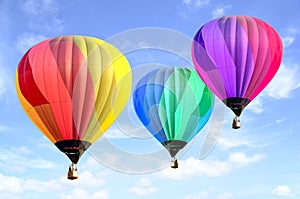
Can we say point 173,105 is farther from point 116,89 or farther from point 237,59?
point 237,59

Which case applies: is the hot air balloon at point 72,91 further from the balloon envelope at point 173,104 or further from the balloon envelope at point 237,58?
the balloon envelope at point 237,58

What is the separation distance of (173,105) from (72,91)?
585 cm

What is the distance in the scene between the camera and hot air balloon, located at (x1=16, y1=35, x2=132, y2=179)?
27.4 m

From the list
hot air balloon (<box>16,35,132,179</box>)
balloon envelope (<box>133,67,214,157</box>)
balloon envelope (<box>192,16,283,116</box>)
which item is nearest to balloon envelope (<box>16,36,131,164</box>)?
hot air balloon (<box>16,35,132,179</box>)

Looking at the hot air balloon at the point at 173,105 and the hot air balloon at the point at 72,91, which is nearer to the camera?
the hot air balloon at the point at 72,91

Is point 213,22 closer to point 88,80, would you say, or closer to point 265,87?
point 265,87

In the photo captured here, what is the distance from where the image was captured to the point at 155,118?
1236 inches

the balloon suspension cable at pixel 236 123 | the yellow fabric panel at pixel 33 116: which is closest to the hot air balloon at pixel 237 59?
the balloon suspension cable at pixel 236 123

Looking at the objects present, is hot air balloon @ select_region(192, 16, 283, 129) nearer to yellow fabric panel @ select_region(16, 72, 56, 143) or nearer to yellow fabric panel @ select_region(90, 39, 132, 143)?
yellow fabric panel @ select_region(90, 39, 132, 143)

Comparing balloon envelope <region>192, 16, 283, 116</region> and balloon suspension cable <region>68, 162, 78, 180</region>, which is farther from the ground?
balloon envelope <region>192, 16, 283, 116</region>

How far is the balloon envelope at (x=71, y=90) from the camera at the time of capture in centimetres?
2739

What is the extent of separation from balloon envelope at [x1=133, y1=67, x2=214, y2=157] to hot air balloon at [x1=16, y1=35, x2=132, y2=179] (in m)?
3.62

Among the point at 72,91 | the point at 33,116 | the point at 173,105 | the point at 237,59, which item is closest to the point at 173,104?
the point at 173,105

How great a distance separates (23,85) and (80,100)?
2.88 metres
